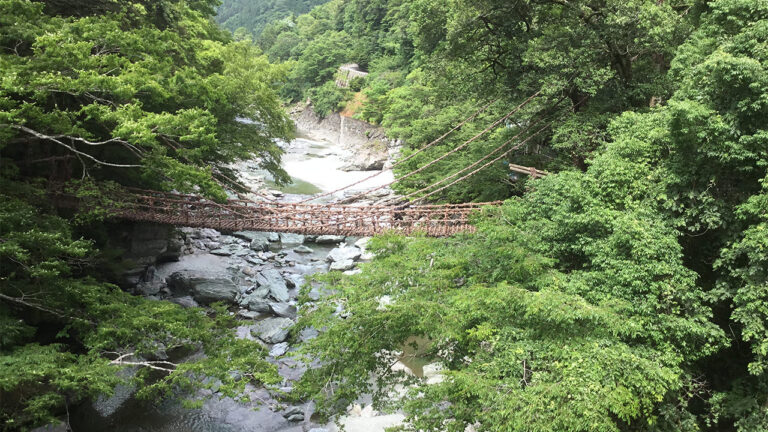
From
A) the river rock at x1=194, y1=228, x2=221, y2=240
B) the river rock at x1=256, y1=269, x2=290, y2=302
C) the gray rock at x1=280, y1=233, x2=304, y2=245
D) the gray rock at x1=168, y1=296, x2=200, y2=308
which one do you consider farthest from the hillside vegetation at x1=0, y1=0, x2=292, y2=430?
the gray rock at x1=280, y1=233, x2=304, y2=245

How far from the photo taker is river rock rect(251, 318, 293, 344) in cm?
752

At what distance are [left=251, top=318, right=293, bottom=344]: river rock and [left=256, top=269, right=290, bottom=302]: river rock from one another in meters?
0.92

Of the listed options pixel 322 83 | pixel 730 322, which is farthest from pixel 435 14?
pixel 322 83

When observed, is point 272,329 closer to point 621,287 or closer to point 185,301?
point 185,301

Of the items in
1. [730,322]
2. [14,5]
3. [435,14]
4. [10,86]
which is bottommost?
[730,322]

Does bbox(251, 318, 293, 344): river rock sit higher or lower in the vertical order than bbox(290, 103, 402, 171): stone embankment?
lower

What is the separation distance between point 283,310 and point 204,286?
1806 millimetres

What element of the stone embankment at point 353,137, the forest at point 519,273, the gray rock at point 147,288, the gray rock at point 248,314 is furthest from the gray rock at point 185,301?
the stone embankment at point 353,137

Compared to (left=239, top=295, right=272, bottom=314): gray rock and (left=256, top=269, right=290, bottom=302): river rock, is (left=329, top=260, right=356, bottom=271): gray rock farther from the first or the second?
(left=239, top=295, right=272, bottom=314): gray rock

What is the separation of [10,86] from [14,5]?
175 cm

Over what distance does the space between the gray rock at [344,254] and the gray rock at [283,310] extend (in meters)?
2.25

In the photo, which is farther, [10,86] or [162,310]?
[162,310]

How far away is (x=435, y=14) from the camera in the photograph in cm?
855

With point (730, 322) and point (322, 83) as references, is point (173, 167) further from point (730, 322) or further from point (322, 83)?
point (322, 83)
